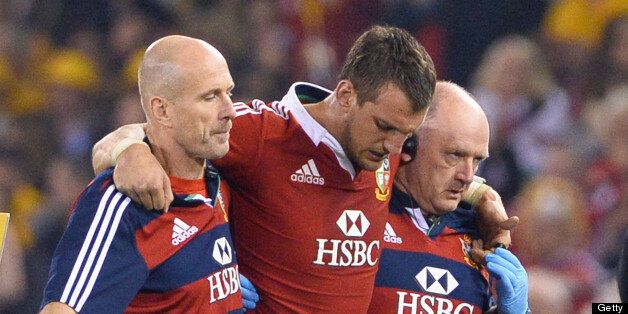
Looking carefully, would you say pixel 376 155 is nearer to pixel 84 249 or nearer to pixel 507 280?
pixel 507 280

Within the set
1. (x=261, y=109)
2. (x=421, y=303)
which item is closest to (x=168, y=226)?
(x=261, y=109)

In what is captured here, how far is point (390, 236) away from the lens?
124 inches

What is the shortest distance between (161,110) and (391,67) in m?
0.59

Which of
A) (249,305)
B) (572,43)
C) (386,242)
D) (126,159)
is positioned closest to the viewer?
(126,159)

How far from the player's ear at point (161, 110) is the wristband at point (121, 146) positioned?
0.07 m

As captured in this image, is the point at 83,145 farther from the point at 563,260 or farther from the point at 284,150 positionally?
the point at 284,150

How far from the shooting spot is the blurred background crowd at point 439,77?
5.18m

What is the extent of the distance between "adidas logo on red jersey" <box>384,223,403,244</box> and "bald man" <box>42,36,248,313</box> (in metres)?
0.56

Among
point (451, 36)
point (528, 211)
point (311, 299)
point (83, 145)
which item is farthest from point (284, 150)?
point (83, 145)

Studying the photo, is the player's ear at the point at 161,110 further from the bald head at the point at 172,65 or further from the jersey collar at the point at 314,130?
the jersey collar at the point at 314,130

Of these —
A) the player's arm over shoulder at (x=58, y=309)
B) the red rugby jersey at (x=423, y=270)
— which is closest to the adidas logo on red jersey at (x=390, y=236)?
the red rugby jersey at (x=423, y=270)

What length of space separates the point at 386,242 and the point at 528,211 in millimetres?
2059

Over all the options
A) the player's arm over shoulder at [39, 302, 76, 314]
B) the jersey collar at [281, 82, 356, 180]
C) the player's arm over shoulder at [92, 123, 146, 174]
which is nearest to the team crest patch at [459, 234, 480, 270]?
the jersey collar at [281, 82, 356, 180]

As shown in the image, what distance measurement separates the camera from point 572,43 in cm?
589
